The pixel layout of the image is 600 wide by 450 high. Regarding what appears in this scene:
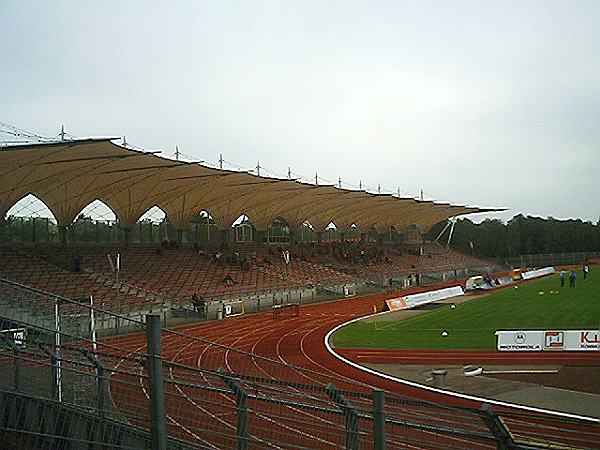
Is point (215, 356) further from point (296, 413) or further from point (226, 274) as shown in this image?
point (226, 274)

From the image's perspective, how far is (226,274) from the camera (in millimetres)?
49094

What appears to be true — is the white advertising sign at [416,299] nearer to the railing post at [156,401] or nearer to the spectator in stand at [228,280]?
the spectator in stand at [228,280]

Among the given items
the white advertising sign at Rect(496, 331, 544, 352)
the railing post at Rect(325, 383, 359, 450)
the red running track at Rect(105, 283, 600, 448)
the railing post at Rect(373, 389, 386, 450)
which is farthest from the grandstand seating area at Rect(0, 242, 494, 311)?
the railing post at Rect(373, 389, 386, 450)

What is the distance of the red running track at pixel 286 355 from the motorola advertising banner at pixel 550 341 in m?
1.91

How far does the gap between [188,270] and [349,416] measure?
1651 inches

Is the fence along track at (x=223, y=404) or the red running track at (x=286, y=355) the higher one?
the fence along track at (x=223, y=404)

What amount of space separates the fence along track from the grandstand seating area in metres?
19.6

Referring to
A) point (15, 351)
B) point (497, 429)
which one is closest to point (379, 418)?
point (497, 429)

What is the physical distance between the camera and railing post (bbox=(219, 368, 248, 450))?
5.59m

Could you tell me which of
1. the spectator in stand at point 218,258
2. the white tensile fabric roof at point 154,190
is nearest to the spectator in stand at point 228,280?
the spectator in stand at point 218,258

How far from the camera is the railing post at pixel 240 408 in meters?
5.59

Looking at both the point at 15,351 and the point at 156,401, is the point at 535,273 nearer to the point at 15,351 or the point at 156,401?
the point at 15,351

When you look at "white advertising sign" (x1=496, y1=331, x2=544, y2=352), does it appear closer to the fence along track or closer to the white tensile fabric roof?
the fence along track

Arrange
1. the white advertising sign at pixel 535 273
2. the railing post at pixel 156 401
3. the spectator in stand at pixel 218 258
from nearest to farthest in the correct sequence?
the railing post at pixel 156 401 < the spectator in stand at pixel 218 258 < the white advertising sign at pixel 535 273
